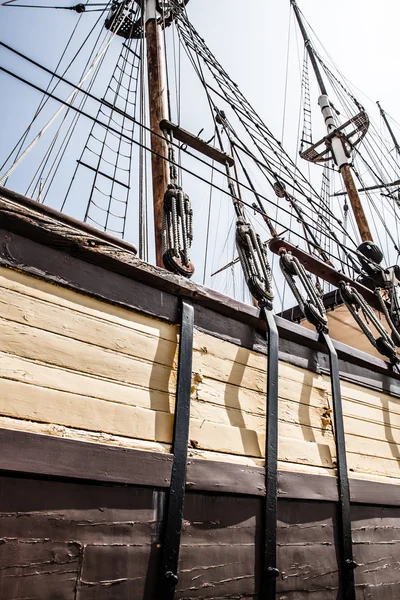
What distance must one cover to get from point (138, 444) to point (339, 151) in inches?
611

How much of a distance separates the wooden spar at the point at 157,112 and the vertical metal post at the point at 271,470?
1725 millimetres

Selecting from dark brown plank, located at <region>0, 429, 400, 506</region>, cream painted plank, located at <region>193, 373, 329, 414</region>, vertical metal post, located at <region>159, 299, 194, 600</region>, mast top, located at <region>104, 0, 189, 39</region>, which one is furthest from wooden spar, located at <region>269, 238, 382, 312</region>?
mast top, located at <region>104, 0, 189, 39</region>

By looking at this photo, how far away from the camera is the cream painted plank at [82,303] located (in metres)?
1.80

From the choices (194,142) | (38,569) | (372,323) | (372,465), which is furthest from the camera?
(194,142)

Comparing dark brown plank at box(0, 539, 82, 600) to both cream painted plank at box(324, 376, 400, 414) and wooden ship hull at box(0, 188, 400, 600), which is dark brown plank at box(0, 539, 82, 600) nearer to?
wooden ship hull at box(0, 188, 400, 600)

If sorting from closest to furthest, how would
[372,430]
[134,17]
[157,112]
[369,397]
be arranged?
1. [372,430]
2. [369,397]
3. [157,112]
4. [134,17]

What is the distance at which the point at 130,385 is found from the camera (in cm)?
197

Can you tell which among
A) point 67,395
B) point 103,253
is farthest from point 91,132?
point 67,395

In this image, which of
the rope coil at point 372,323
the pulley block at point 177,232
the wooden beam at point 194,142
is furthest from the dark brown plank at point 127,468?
the wooden beam at point 194,142

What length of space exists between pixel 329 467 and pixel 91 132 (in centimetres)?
820

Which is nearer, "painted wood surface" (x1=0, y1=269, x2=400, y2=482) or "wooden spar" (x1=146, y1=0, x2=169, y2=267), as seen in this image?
"painted wood surface" (x1=0, y1=269, x2=400, y2=482)

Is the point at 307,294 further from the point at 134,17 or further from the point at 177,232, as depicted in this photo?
the point at 134,17

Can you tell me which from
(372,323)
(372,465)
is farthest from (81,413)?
(372,323)

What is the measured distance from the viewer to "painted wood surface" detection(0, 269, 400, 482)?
1.69m
